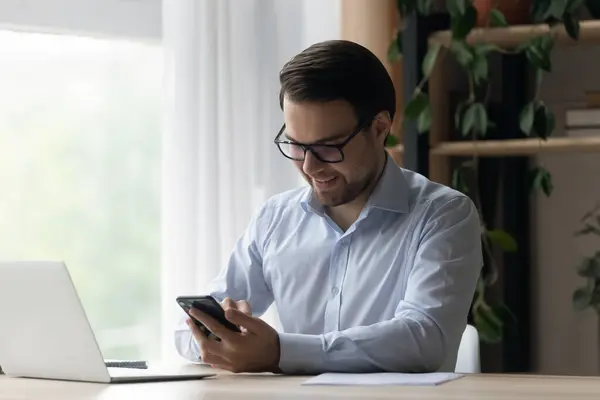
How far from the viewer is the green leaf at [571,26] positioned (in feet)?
9.07

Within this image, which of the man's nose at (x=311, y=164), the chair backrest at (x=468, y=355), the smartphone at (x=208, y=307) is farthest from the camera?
the chair backrest at (x=468, y=355)

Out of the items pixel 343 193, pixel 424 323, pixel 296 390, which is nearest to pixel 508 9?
pixel 343 193

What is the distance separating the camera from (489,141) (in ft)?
9.82

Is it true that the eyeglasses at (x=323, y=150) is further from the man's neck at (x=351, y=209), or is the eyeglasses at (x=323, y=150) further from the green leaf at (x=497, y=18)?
the green leaf at (x=497, y=18)

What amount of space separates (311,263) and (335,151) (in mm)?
275

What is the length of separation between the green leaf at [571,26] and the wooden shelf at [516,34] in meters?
0.04

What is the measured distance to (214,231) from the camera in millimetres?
2920

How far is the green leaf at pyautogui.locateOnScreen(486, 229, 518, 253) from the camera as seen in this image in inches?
116

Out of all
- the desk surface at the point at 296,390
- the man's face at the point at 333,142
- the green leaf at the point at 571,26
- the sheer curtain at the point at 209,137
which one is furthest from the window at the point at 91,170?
the desk surface at the point at 296,390

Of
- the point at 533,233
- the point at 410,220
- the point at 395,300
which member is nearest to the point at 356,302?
the point at 395,300

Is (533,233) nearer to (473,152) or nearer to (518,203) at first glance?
(518,203)

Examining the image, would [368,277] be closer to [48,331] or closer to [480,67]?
[48,331]

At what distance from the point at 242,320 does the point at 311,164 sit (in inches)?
16.4

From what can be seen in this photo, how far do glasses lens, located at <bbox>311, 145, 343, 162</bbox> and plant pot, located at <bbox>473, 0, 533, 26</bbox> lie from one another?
3.77 ft
